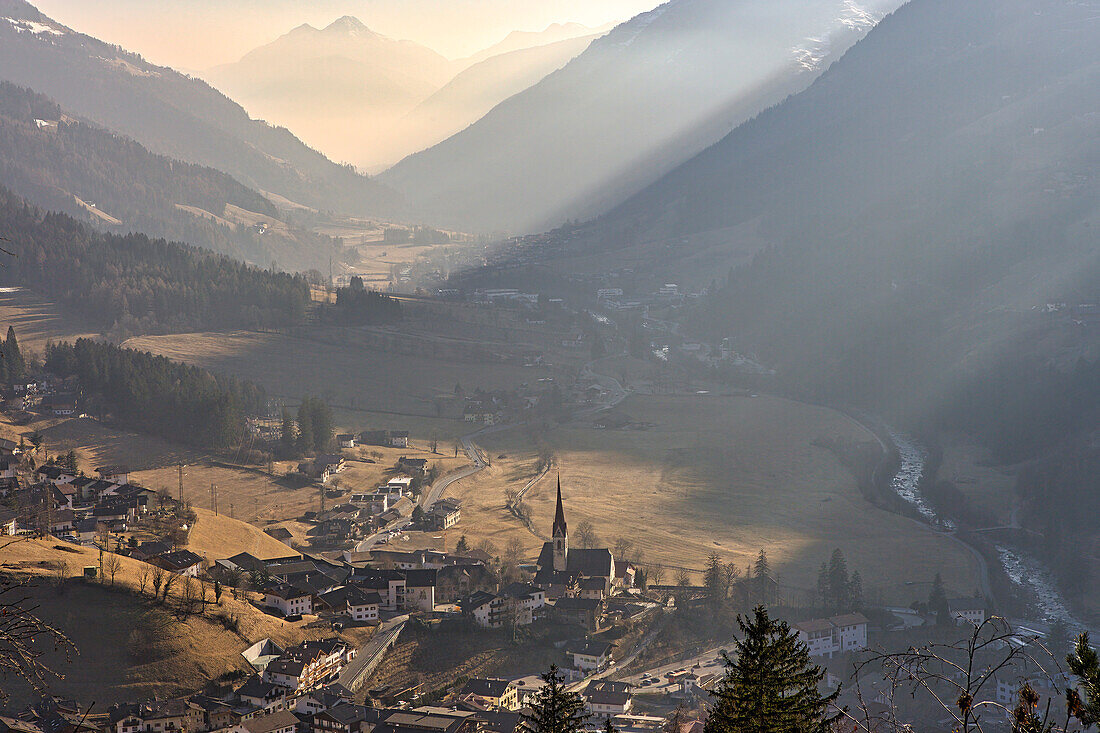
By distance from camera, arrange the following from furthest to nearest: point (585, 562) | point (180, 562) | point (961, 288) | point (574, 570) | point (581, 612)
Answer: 1. point (961, 288)
2. point (585, 562)
3. point (574, 570)
4. point (581, 612)
5. point (180, 562)

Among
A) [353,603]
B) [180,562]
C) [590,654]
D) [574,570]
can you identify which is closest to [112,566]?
[180,562]

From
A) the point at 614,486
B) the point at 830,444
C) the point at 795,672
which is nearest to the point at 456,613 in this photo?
the point at 614,486

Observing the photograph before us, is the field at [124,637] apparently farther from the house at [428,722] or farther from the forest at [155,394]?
the forest at [155,394]

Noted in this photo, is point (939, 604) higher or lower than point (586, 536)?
A: lower

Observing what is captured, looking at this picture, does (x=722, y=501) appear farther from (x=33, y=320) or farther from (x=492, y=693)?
(x=33, y=320)

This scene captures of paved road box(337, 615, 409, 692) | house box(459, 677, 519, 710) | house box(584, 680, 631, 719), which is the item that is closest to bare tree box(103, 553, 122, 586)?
paved road box(337, 615, 409, 692)

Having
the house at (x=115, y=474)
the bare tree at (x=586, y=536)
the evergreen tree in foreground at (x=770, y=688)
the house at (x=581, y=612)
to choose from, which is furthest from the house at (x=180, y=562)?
the evergreen tree in foreground at (x=770, y=688)

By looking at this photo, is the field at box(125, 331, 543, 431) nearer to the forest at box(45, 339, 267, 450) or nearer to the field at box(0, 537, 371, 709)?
the forest at box(45, 339, 267, 450)
